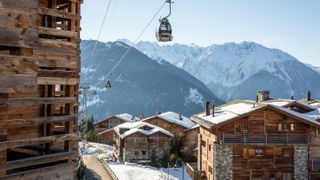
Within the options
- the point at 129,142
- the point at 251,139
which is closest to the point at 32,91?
the point at 251,139

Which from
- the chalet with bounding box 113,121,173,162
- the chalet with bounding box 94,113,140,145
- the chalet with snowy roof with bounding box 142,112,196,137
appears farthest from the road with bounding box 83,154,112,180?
the chalet with bounding box 94,113,140,145

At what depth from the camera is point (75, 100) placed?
1029 cm

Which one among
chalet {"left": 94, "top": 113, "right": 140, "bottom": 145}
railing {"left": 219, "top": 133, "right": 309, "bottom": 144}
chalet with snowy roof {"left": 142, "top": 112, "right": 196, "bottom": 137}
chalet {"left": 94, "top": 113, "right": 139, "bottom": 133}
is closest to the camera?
railing {"left": 219, "top": 133, "right": 309, "bottom": 144}

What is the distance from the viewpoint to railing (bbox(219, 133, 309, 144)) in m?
35.7

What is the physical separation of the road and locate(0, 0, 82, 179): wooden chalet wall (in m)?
27.2

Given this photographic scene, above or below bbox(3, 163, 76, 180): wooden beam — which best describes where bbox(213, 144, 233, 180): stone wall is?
below

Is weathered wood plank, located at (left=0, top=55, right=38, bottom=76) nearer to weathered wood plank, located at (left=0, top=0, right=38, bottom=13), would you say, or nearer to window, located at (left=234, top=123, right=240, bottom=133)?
weathered wood plank, located at (left=0, top=0, right=38, bottom=13)

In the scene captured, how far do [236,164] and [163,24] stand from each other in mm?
22818

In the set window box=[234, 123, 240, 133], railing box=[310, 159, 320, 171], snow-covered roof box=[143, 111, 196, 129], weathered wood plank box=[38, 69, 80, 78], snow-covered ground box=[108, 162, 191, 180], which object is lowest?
snow-covered ground box=[108, 162, 191, 180]

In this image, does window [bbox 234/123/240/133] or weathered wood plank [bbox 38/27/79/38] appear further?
window [bbox 234/123/240/133]

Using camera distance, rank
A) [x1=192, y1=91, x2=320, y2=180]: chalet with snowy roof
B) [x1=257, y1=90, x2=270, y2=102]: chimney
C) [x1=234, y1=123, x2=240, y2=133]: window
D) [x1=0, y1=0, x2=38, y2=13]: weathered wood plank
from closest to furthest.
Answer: [x1=0, y1=0, x2=38, y2=13]: weathered wood plank, [x1=192, y1=91, x2=320, y2=180]: chalet with snowy roof, [x1=234, y1=123, x2=240, y2=133]: window, [x1=257, y1=90, x2=270, y2=102]: chimney

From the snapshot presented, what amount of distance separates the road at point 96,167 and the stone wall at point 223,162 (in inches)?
368

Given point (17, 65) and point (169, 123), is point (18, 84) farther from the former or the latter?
point (169, 123)

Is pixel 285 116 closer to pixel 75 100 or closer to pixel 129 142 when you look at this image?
pixel 129 142
